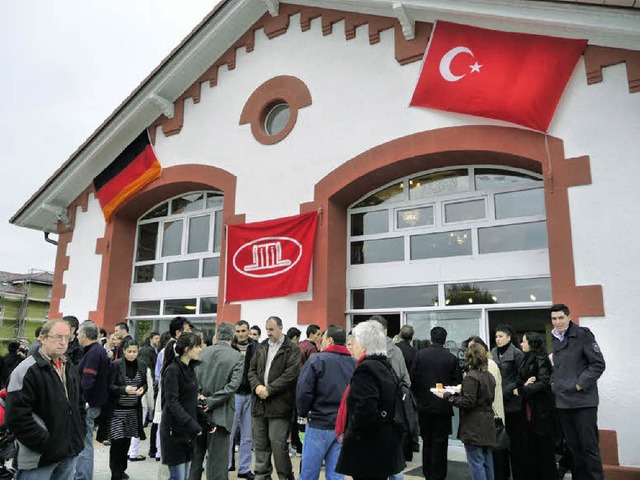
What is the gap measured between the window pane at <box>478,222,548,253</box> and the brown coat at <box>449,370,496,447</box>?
123 inches

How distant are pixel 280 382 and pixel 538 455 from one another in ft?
9.53

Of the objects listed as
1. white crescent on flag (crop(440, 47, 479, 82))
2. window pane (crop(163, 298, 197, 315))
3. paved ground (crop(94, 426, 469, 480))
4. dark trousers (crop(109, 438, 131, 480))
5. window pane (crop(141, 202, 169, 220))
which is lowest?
paved ground (crop(94, 426, 469, 480))

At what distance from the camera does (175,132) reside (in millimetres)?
11383

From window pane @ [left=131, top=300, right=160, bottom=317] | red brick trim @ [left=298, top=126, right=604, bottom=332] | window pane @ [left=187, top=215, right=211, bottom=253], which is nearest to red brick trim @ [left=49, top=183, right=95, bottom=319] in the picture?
window pane @ [left=131, top=300, right=160, bottom=317]

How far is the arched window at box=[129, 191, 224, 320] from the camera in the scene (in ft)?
35.8

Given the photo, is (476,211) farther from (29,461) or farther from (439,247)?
(29,461)

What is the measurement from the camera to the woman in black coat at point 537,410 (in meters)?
5.70

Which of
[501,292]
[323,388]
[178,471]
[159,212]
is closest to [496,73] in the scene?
[501,292]

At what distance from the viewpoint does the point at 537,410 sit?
5777mm

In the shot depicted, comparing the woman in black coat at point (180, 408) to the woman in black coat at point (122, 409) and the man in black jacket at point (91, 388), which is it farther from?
the woman in black coat at point (122, 409)

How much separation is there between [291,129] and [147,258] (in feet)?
16.2

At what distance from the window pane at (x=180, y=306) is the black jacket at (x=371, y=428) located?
7580mm

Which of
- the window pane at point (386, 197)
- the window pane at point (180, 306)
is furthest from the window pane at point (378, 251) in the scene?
the window pane at point (180, 306)

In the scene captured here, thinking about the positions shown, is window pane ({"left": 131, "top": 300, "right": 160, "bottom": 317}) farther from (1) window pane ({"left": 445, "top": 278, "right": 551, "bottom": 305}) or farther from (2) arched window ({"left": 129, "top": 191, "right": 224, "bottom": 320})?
(1) window pane ({"left": 445, "top": 278, "right": 551, "bottom": 305})
